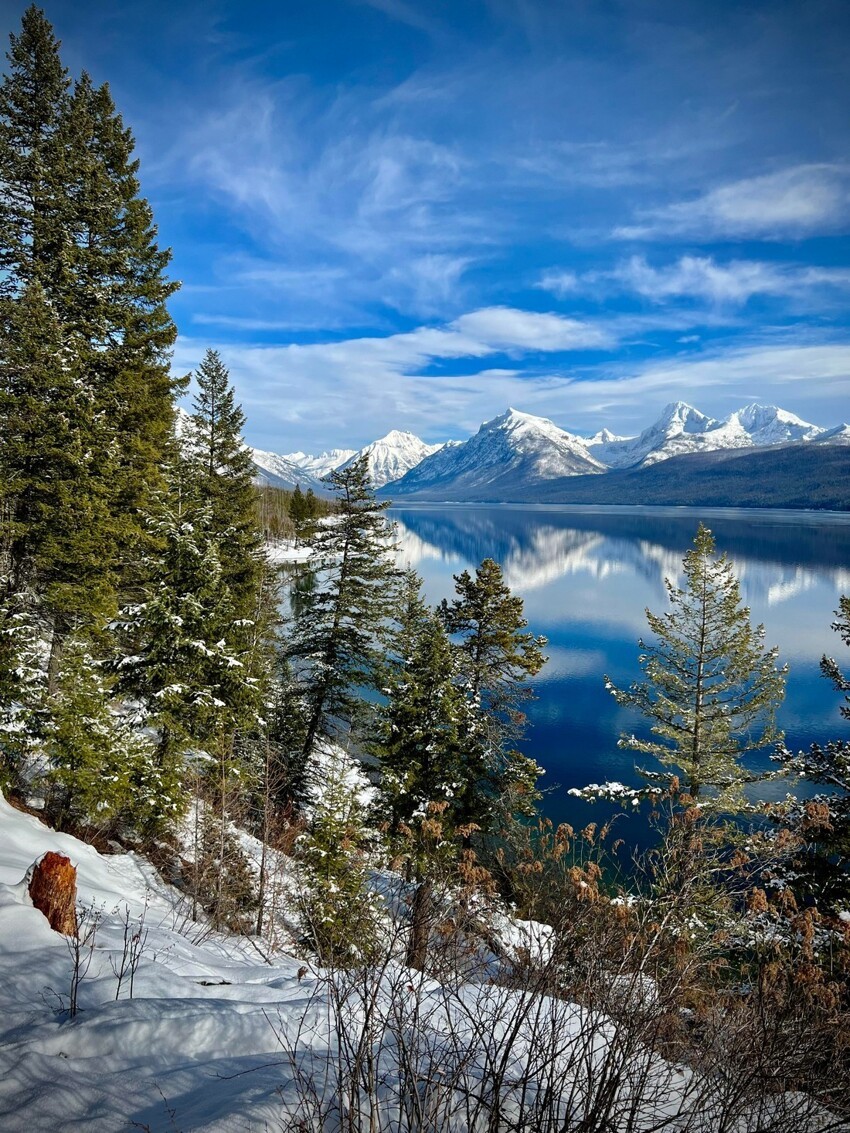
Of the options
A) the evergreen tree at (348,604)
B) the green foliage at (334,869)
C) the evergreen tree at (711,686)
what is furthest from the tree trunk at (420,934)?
the evergreen tree at (348,604)

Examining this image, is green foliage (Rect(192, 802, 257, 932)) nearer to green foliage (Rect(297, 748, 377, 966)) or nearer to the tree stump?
green foliage (Rect(297, 748, 377, 966))

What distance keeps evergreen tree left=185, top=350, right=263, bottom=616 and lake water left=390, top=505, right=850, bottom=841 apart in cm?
962

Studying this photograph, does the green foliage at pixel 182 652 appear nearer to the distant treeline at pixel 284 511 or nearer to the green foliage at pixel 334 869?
the green foliage at pixel 334 869

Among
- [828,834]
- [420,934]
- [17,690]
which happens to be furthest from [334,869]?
[828,834]

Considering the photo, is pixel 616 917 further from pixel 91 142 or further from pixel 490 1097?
pixel 91 142

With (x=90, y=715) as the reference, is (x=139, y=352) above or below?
above

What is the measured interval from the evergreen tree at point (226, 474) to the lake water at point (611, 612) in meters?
9.62

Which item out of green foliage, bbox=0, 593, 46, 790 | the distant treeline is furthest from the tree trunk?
the distant treeline

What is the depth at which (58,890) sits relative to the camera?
5.50 metres

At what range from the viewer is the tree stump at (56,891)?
539 centimetres

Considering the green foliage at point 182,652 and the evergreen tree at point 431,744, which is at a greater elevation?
the green foliage at point 182,652

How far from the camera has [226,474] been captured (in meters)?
20.7

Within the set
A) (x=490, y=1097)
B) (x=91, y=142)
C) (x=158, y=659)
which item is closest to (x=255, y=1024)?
(x=490, y=1097)

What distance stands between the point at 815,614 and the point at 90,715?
61046 millimetres
